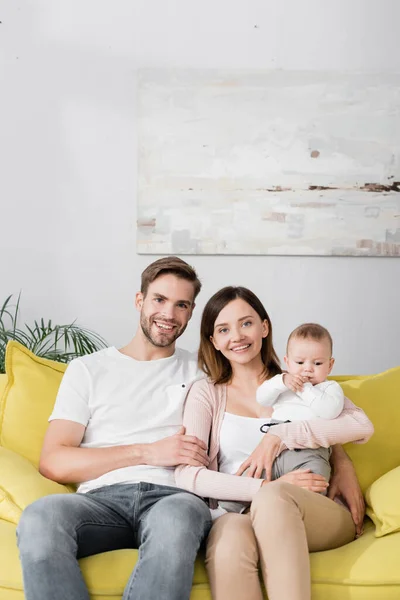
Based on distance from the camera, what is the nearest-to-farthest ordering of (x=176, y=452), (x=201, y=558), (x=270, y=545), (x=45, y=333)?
(x=270, y=545)
(x=201, y=558)
(x=176, y=452)
(x=45, y=333)

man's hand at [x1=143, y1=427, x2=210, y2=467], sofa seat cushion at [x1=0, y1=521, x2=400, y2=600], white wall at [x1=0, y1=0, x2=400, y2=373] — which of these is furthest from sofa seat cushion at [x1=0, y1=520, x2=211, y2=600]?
white wall at [x1=0, y1=0, x2=400, y2=373]

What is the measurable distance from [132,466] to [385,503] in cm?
68

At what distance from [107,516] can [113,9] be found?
2418 millimetres

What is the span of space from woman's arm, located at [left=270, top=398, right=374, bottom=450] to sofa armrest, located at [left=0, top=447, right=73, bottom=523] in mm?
633

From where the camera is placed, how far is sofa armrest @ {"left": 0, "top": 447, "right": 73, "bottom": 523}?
6.46 ft

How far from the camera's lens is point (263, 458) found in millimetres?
1992


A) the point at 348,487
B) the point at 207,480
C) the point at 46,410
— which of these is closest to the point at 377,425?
the point at 348,487

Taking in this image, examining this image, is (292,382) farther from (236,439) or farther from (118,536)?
(118,536)

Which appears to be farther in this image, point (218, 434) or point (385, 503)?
point (218, 434)

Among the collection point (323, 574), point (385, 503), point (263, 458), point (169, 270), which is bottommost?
point (323, 574)

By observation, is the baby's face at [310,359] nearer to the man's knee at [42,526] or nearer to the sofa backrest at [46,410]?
the sofa backrest at [46,410]

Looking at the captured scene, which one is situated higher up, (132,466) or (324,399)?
(324,399)

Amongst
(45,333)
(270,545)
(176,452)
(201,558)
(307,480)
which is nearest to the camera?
(270,545)

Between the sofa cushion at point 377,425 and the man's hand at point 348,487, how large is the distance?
136 mm
